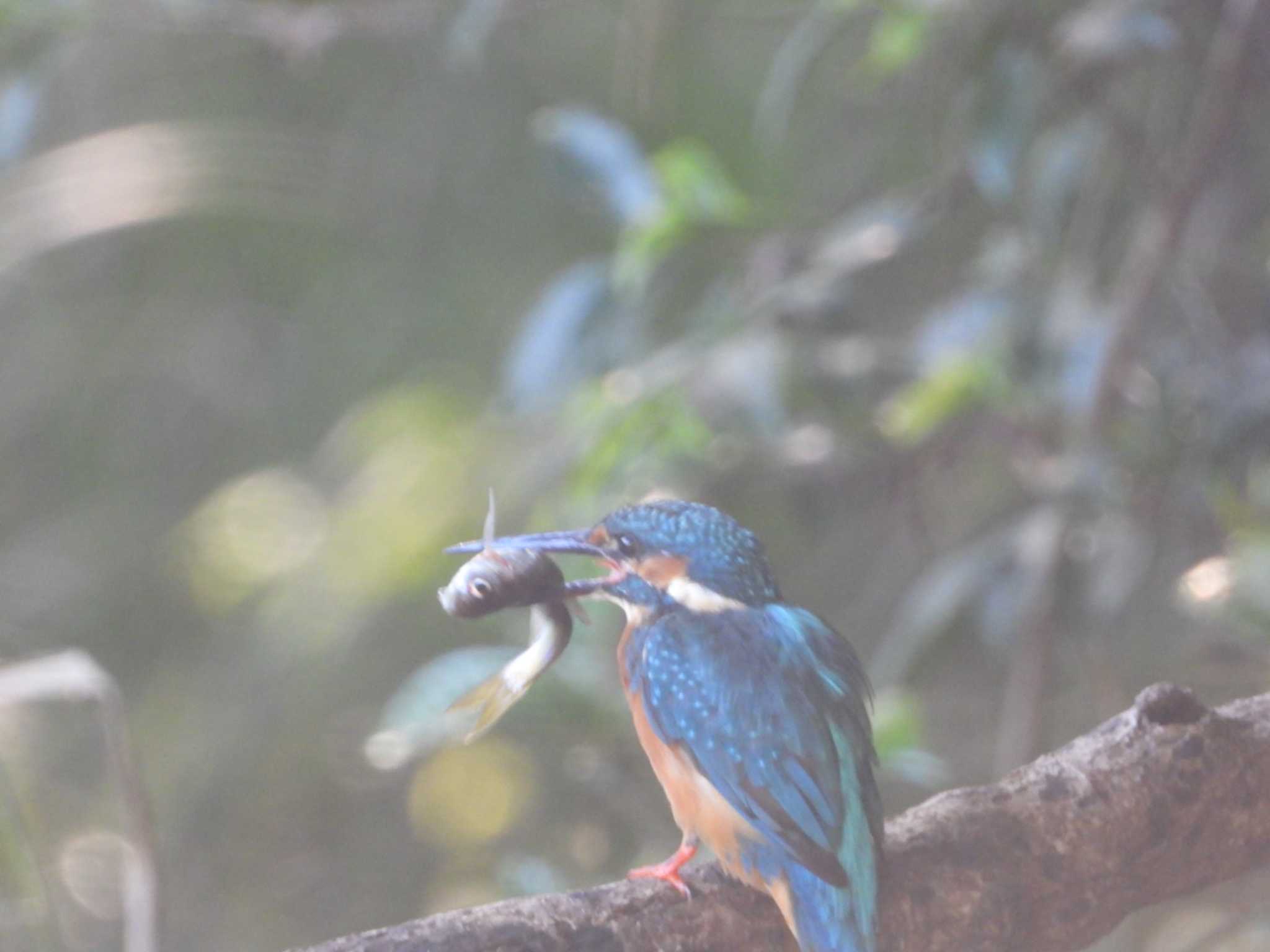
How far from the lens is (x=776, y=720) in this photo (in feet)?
4.88

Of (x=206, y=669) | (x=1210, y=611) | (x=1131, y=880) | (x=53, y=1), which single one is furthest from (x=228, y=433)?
(x=1131, y=880)

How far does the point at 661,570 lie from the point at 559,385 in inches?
27.0

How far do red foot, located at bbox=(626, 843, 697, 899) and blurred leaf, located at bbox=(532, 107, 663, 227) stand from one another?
1.10 meters

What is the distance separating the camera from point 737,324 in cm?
226

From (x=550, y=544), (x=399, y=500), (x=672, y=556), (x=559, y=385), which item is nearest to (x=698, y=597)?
(x=672, y=556)

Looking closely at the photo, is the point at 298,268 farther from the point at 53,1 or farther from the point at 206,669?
the point at 53,1

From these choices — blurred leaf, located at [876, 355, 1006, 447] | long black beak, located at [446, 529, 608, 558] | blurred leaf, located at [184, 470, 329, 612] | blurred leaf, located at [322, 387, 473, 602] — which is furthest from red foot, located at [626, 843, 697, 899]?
blurred leaf, located at [184, 470, 329, 612]

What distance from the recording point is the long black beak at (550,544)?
165 centimetres

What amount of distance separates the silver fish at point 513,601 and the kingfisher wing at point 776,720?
102mm

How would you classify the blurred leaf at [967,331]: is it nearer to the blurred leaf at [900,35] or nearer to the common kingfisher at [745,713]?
the blurred leaf at [900,35]

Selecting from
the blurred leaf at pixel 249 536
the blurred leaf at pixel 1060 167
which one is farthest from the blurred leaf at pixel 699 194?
the blurred leaf at pixel 249 536

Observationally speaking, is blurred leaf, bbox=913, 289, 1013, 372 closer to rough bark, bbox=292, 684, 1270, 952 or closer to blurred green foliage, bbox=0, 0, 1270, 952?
blurred green foliage, bbox=0, 0, 1270, 952

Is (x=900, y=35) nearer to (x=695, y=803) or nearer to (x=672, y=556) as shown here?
(x=672, y=556)

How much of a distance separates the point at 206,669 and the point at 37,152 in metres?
1.57
